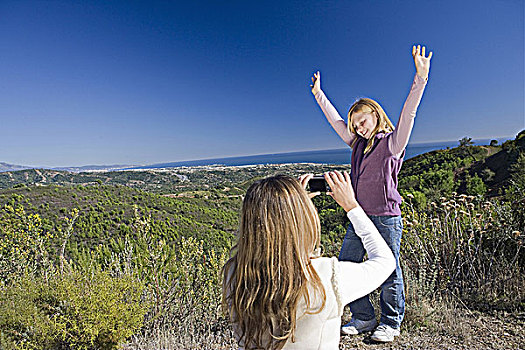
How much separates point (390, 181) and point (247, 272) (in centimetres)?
121

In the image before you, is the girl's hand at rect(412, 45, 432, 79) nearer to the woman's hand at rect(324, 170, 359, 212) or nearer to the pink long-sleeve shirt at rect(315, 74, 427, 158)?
the pink long-sleeve shirt at rect(315, 74, 427, 158)

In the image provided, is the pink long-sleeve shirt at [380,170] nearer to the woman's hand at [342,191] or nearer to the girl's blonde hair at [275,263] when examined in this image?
the woman's hand at [342,191]

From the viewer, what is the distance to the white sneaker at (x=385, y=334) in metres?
1.96

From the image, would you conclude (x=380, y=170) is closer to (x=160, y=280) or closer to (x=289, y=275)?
(x=289, y=275)

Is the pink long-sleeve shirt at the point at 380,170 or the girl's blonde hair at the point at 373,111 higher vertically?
the girl's blonde hair at the point at 373,111

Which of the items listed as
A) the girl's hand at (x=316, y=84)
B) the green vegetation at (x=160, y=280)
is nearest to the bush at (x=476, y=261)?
the green vegetation at (x=160, y=280)

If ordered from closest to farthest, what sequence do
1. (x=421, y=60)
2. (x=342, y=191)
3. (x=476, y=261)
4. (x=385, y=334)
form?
(x=342, y=191), (x=421, y=60), (x=385, y=334), (x=476, y=261)

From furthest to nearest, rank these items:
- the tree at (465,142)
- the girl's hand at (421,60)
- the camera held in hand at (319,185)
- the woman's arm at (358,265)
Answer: the tree at (465,142), the girl's hand at (421,60), the camera held in hand at (319,185), the woman's arm at (358,265)

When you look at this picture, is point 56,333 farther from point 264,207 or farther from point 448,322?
point 448,322

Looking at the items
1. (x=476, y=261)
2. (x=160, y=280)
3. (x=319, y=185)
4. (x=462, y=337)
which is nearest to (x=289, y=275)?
(x=319, y=185)

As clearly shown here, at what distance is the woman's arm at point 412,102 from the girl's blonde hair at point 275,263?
3.11 ft

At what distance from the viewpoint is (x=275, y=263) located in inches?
35.4

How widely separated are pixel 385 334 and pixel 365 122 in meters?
1.33

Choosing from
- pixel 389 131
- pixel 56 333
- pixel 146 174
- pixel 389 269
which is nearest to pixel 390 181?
pixel 389 131
